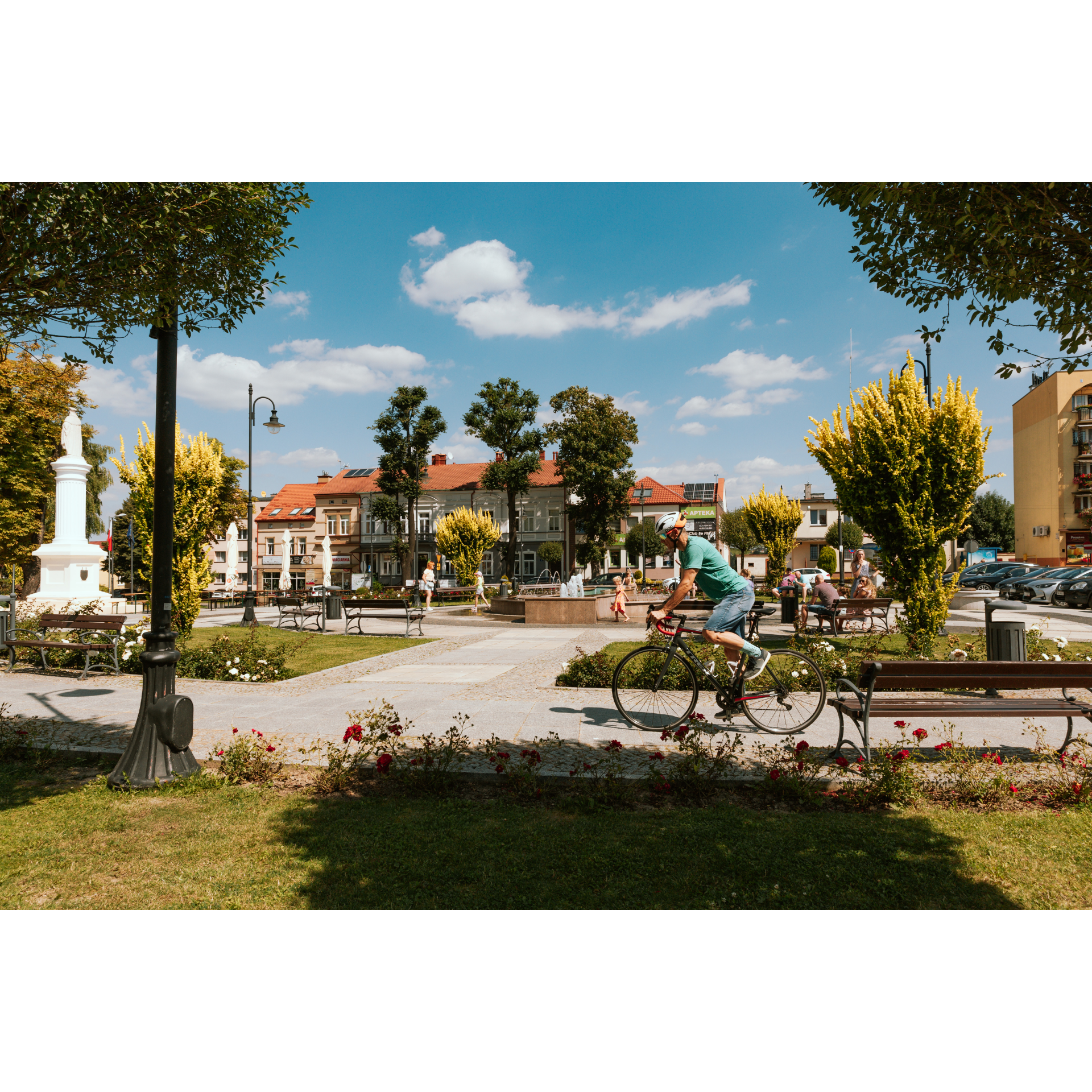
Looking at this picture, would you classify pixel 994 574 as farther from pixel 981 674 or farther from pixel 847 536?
pixel 981 674

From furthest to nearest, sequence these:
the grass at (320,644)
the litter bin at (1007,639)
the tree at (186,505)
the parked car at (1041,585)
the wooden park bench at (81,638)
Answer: the parked car at (1041,585) → the tree at (186,505) → the grass at (320,644) → the wooden park bench at (81,638) → the litter bin at (1007,639)

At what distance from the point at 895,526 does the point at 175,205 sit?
10.1m

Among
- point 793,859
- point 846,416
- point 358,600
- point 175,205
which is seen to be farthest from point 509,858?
point 358,600

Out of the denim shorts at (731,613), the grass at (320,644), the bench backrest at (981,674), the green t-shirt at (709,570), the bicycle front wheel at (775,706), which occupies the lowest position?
the grass at (320,644)

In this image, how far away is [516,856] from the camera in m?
3.57

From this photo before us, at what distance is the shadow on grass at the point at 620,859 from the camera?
124 inches

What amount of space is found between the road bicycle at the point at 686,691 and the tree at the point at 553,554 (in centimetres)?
5058

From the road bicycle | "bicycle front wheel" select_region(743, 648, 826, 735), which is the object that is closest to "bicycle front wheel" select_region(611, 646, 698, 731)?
the road bicycle

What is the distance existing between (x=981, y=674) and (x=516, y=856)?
3.74 metres

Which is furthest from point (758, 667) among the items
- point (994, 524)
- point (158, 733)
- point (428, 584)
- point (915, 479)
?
point (994, 524)

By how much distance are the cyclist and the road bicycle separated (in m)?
0.13

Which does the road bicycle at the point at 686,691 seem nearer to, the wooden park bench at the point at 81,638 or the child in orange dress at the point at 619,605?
the wooden park bench at the point at 81,638

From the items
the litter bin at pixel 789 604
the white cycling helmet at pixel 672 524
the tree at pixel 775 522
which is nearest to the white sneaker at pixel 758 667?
the white cycling helmet at pixel 672 524

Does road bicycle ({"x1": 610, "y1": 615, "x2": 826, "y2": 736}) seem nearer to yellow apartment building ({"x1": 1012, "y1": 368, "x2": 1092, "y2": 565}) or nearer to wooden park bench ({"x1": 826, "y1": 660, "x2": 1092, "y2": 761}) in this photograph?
wooden park bench ({"x1": 826, "y1": 660, "x2": 1092, "y2": 761})
